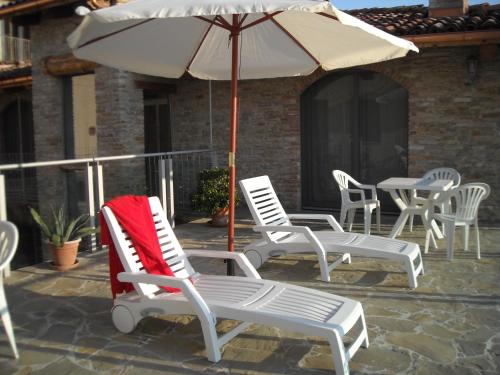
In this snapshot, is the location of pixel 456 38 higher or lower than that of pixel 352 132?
higher

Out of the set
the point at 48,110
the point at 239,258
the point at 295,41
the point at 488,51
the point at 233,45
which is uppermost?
the point at 488,51

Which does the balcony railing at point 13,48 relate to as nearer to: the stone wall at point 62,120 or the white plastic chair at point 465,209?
the stone wall at point 62,120

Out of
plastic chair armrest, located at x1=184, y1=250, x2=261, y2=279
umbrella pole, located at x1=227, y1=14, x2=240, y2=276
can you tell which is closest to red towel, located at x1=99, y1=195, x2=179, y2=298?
plastic chair armrest, located at x1=184, y1=250, x2=261, y2=279

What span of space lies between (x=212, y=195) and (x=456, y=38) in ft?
14.3

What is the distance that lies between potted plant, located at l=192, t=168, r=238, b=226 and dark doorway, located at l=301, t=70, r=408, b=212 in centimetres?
214

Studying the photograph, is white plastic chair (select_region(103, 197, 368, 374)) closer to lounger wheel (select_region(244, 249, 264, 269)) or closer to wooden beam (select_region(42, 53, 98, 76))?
lounger wheel (select_region(244, 249, 264, 269))

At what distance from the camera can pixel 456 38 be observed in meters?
7.54

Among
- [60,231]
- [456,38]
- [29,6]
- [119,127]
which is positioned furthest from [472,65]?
[29,6]

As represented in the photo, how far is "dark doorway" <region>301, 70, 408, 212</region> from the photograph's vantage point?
9133 millimetres

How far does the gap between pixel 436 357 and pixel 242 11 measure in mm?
2702

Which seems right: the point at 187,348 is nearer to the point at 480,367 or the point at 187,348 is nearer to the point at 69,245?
the point at 480,367

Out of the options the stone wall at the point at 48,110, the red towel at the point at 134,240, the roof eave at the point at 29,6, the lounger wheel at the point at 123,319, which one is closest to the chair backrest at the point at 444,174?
the red towel at the point at 134,240

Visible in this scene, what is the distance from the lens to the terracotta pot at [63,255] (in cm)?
586

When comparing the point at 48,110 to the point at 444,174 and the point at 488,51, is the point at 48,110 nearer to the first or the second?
the point at 444,174
